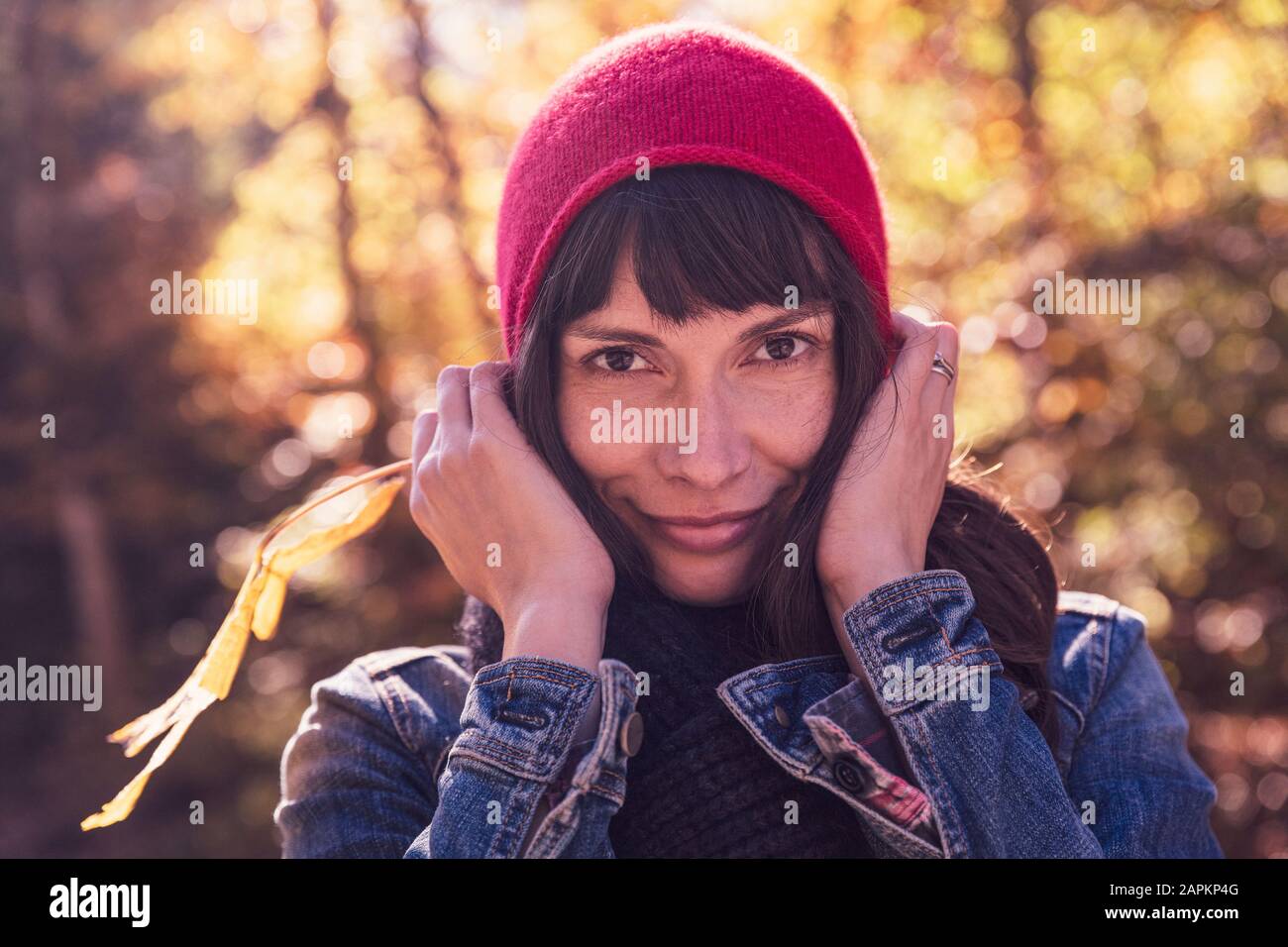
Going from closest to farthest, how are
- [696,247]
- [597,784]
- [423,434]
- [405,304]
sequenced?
[597,784], [696,247], [423,434], [405,304]

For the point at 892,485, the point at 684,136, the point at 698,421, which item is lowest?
the point at 892,485

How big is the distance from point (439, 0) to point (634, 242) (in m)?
4.48

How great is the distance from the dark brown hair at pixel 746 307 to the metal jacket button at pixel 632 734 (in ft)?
0.99

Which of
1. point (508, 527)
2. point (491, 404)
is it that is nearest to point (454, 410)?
point (491, 404)

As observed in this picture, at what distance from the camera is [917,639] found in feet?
5.52

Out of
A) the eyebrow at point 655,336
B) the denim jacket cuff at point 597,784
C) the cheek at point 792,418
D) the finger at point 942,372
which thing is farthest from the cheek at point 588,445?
the finger at point 942,372

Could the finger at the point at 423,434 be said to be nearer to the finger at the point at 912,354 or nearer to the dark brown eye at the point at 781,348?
the dark brown eye at the point at 781,348

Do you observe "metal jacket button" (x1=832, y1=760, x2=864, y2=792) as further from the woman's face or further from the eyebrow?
the eyebrow

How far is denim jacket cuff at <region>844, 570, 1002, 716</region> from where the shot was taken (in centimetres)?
167

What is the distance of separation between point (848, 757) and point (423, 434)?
991 mm

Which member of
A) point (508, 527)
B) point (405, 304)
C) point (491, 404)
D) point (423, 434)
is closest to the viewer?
point (508, 527)

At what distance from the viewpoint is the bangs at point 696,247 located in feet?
5.76

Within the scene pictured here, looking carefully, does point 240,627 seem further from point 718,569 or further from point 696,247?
point 696,247

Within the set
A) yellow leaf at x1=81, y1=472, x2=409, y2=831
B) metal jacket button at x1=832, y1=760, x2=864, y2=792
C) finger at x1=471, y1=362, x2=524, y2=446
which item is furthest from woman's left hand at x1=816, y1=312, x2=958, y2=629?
yellow leaf at x1=81, y1=472, x2=409, y2=831
